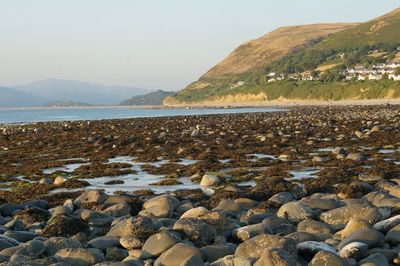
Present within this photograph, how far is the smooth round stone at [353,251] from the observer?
5.74m

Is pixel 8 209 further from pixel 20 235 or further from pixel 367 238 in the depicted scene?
pixel 367 238

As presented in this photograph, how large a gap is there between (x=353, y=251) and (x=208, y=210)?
296 centimetres

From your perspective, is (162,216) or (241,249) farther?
(162,216)

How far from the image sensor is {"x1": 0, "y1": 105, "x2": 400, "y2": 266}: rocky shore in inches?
235

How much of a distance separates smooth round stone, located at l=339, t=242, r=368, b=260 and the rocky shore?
0.4 inches

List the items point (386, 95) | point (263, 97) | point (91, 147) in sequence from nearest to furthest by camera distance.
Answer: point (91, 147) < point (386, 95) < point (263, 97)

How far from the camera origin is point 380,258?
552 cm

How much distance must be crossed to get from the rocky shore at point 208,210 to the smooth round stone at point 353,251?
1 centimetres

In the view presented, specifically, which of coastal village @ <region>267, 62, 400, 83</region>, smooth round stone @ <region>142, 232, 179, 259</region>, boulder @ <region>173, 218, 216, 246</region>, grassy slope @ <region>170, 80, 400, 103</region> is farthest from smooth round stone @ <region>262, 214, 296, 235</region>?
coastal village @ <region>267, 62, 400, 83</region>

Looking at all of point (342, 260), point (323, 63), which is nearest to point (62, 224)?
point (342, 260)

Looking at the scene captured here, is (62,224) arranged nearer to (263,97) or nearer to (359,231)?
(359,231)

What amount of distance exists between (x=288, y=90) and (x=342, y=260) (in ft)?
421

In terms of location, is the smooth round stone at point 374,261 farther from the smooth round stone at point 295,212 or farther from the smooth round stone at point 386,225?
the smooth round stone at point 295,212

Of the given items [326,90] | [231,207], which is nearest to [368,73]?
[326,90]
